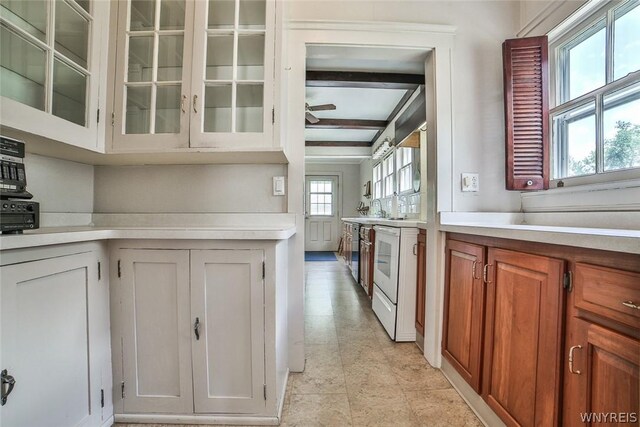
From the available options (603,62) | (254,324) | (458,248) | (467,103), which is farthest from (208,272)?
(603,62)

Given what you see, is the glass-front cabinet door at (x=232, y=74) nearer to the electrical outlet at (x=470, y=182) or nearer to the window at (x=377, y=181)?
the electrical outlet at (x=470, y=182)

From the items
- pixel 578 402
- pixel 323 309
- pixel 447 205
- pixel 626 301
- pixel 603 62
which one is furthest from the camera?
pixel 323 309

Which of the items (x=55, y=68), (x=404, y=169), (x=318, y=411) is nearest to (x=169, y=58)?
(x=55, y=68)

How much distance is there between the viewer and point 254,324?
4.02 feet

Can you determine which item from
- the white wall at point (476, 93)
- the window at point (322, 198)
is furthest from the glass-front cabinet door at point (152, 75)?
the window at point (322, 198)

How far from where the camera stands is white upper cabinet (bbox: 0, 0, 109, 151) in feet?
3.52

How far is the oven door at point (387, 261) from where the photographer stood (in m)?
2.18

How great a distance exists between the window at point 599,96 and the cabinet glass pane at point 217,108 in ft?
6.34

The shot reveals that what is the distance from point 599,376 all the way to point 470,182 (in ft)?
4.03

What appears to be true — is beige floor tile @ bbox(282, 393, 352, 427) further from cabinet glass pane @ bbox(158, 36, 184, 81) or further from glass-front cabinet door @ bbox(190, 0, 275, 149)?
cabinet glass pane @ bbox(158, 36, 184, 81)

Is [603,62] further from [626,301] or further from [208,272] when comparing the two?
[208,272]

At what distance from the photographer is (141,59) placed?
57.4 inches

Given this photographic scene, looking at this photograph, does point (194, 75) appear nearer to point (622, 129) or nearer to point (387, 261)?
point (387, 261)

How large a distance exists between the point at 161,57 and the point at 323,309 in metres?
2.49
